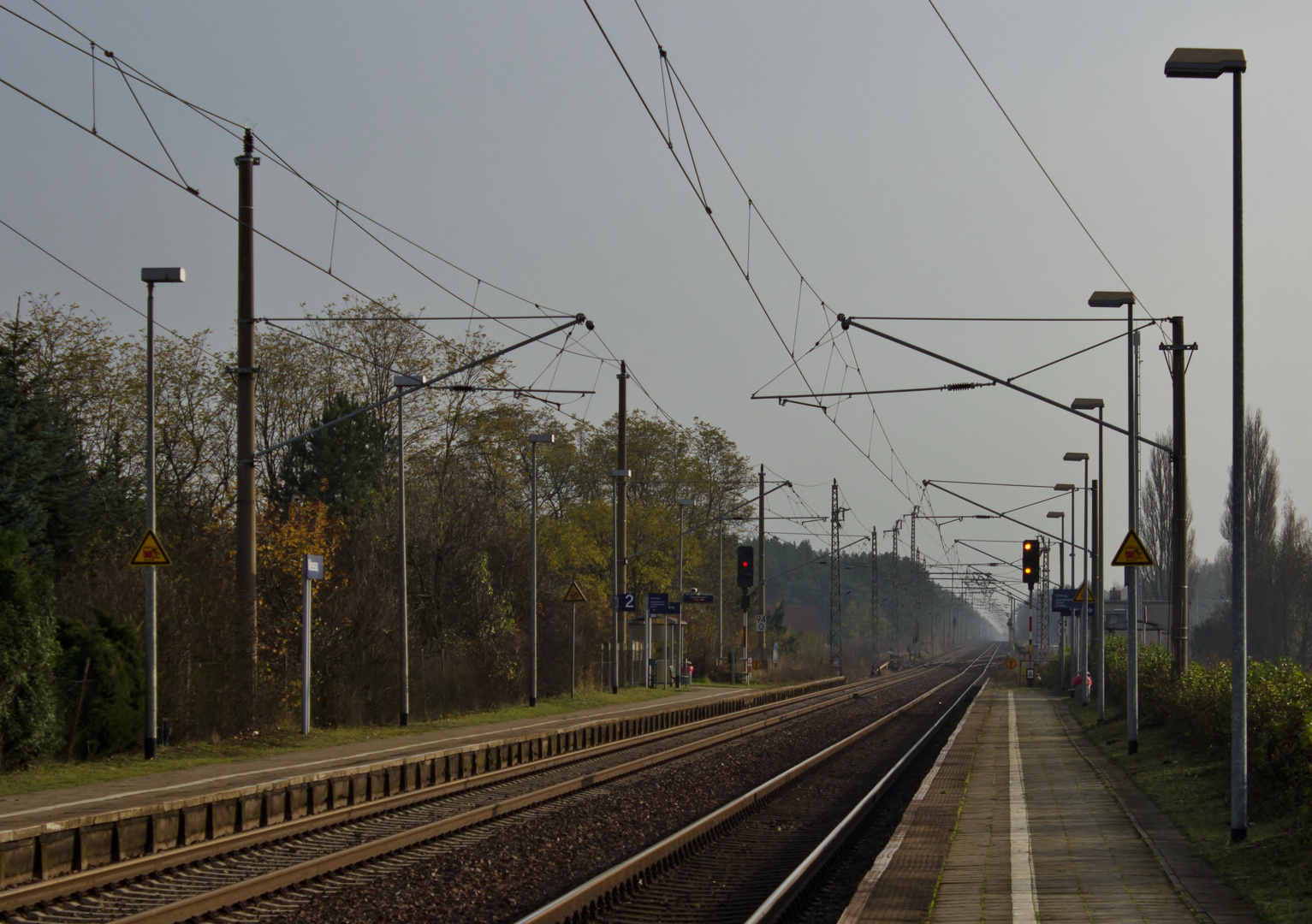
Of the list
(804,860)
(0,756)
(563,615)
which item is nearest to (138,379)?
(563,615)

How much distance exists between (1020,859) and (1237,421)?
4918 millimetres

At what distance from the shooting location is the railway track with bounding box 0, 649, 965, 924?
409 inches

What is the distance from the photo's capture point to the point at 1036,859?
12344mm

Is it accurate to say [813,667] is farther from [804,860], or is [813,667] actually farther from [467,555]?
[804,860]

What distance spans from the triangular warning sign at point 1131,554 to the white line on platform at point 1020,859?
12.8 feet

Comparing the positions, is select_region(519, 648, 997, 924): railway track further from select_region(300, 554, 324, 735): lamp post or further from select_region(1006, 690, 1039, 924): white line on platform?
select_region(300, 554, 324, 735): lamp post

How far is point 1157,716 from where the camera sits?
92.5ft

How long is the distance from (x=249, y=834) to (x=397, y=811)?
3.09 metres

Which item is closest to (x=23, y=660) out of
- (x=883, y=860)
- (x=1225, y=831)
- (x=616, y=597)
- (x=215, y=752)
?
(x=215, y=752)

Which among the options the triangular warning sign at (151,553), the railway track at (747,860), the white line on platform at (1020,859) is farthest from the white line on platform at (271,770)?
the white line on platform at (1020,859)

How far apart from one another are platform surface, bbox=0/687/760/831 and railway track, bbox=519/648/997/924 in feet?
18.1

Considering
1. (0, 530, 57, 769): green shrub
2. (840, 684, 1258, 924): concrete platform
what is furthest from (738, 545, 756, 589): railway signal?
(0, 530, 57, 769): green shrub

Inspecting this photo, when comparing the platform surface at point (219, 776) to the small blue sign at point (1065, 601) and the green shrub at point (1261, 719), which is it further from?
the small blue sign at point (1065, 601)

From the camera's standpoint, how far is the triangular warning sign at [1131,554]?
21.6m
